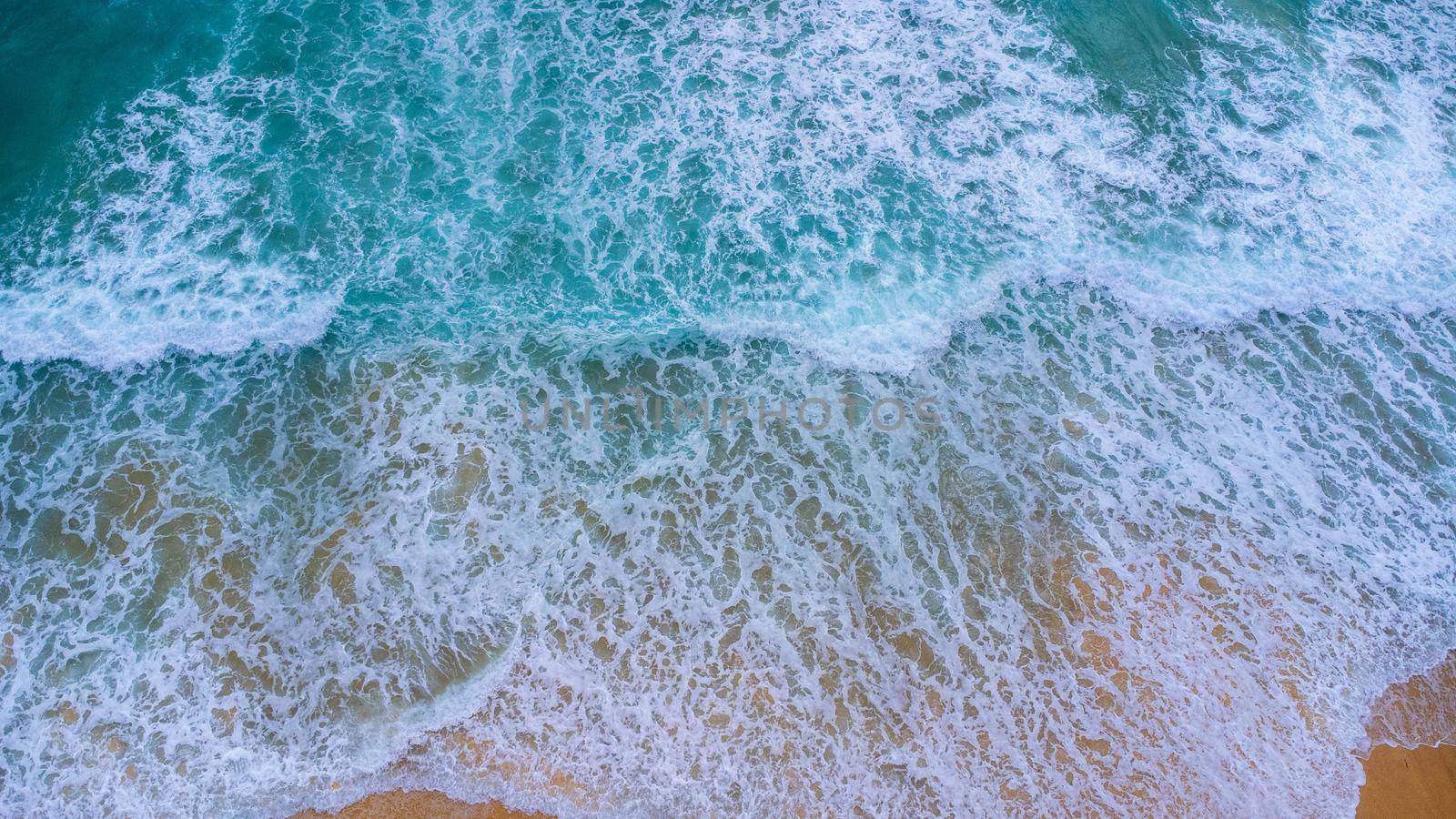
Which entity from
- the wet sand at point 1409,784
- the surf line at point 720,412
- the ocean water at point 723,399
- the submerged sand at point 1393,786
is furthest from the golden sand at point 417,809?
the wet sand at point 1409,784

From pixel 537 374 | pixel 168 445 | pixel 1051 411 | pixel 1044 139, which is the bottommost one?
pixel 168 445

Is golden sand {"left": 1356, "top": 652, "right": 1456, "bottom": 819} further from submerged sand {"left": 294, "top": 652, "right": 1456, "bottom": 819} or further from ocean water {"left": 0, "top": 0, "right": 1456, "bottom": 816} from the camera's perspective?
ocean water {"left": 0, "top": 0, "right": 1456, "bottom": 816}

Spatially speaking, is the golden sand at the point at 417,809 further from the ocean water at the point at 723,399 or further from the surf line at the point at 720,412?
the surf line at the point at 720,412

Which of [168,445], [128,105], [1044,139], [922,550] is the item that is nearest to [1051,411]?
[922,550]

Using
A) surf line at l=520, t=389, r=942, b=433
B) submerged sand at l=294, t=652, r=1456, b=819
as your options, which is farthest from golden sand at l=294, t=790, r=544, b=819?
surf line at l=520, t=389, r=942, b=433

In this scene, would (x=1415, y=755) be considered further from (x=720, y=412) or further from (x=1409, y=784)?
(x=720, y=412)

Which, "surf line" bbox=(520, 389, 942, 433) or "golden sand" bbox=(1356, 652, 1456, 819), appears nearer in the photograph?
"golden sand" bbox=(1356, 652, 1456, 819)

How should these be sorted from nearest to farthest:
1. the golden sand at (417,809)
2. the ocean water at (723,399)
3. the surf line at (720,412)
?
the golden sand at (417,809) → the ocean water at (723,399) → the surf line at (720,412)

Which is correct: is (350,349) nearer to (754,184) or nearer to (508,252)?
(508,252)

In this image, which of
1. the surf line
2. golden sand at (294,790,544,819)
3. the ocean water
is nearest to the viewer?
golden sand at (294,790,544,819)
